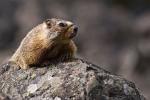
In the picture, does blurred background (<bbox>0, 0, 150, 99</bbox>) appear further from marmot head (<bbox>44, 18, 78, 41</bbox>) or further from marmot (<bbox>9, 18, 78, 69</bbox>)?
marmot head (<bbox>44, 18, 78, 41</bbox>)

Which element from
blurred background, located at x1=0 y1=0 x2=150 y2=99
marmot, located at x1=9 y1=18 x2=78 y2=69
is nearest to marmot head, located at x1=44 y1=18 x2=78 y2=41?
marmot, located at x1=9 y1=18 x2=78 y2=69

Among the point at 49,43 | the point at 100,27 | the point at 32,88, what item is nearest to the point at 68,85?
the point at 32,88

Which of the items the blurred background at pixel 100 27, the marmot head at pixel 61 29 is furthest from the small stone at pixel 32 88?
the blurred background at pixel 100 27

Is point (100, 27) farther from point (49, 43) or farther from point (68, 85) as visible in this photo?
point (68, 85)

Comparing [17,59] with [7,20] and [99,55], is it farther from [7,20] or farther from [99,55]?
[7,20]

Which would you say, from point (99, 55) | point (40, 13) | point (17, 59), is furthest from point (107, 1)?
point (17, 59)

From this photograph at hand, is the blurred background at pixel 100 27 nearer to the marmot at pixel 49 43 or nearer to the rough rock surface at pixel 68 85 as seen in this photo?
the marmot at pixel 49 43

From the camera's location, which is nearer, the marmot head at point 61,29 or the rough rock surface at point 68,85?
the rough rock surface at point 68,85
